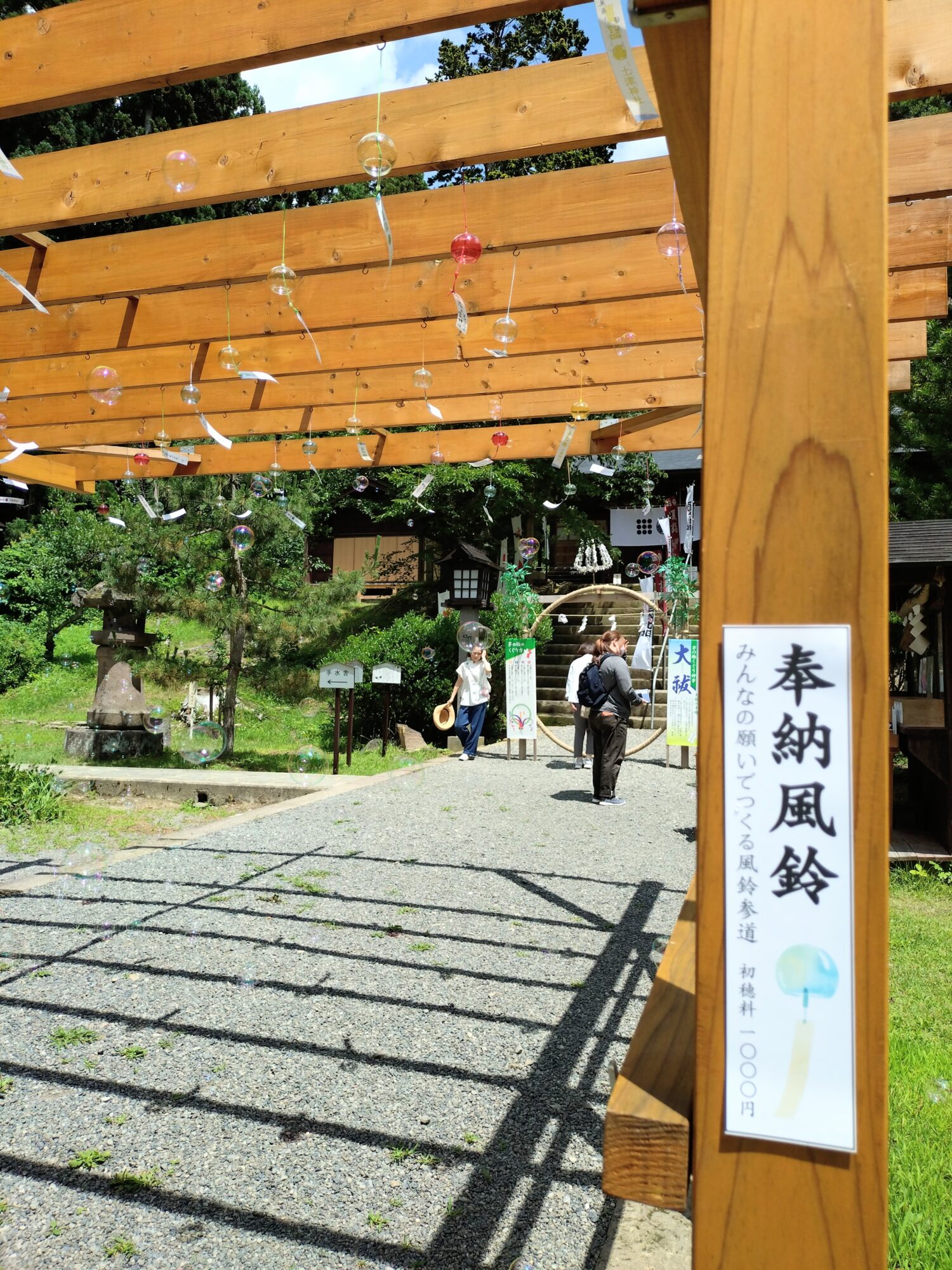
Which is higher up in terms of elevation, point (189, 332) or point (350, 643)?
point (189, 332)

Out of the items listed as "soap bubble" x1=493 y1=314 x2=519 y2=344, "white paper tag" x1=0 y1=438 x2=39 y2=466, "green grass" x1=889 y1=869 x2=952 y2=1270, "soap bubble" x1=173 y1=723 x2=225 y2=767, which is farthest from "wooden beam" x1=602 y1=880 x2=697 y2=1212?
"soap bubble" x1=173 y1=723 x2=225 y2=767

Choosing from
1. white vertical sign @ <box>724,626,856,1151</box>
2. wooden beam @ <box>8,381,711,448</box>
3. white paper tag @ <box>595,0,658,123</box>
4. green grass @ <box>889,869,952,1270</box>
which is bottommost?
green grass @ <box>889,869,952,1270</box>

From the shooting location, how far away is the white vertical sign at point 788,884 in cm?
90

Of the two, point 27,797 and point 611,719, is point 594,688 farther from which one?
point 27,797

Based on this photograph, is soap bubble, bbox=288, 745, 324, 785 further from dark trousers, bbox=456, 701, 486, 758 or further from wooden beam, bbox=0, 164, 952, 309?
wooden beam, bbox=0, 164, 952, 309

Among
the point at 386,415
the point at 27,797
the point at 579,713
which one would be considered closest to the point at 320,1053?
the point at 386,415

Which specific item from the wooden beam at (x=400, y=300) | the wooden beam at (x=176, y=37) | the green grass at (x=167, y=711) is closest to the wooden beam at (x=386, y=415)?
the wooden beam at (x=400, y=300)

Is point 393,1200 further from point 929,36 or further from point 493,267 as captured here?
point 493,267

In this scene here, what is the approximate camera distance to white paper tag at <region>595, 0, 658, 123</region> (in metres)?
1.21

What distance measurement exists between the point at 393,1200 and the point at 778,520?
231cm

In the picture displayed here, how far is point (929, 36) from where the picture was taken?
2.30 m

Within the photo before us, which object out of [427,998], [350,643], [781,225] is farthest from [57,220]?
[350,643]

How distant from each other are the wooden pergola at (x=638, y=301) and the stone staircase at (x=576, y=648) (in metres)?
9.65

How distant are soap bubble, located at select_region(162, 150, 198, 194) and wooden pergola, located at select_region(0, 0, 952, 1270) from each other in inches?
1.5
